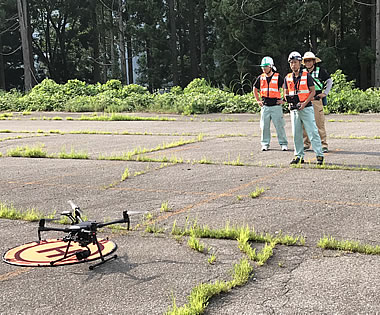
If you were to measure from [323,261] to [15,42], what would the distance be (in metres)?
56.5

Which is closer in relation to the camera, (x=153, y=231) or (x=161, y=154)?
(x=153, y=231)

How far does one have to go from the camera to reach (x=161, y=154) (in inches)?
504

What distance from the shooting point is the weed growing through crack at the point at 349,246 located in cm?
537

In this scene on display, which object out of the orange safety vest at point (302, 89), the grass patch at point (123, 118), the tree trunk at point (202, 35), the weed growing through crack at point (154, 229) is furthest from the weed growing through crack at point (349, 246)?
the tree trunk at point (202, 35)

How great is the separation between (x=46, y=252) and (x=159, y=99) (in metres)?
22.1

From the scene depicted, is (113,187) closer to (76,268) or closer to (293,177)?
(293,177)

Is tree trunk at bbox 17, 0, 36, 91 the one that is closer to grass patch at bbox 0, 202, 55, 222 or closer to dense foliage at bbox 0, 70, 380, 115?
dense foliage at bbox 0, 70, 380, 115

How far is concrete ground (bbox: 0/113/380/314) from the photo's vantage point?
14.4ft

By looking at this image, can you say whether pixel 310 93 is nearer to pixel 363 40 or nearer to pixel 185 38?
pixel 363 40

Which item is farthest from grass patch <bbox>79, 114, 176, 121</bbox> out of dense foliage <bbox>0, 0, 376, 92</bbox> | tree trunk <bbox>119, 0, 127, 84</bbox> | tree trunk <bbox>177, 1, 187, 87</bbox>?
tree trunk <bbox>177, 1, 187, 87</bbox>

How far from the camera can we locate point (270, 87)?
12.4 m

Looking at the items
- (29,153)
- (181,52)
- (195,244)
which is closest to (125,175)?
(29,153)

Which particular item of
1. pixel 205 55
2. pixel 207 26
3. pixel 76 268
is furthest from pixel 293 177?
pixel 207 26

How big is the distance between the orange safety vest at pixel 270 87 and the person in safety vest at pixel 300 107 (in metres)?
1.55
